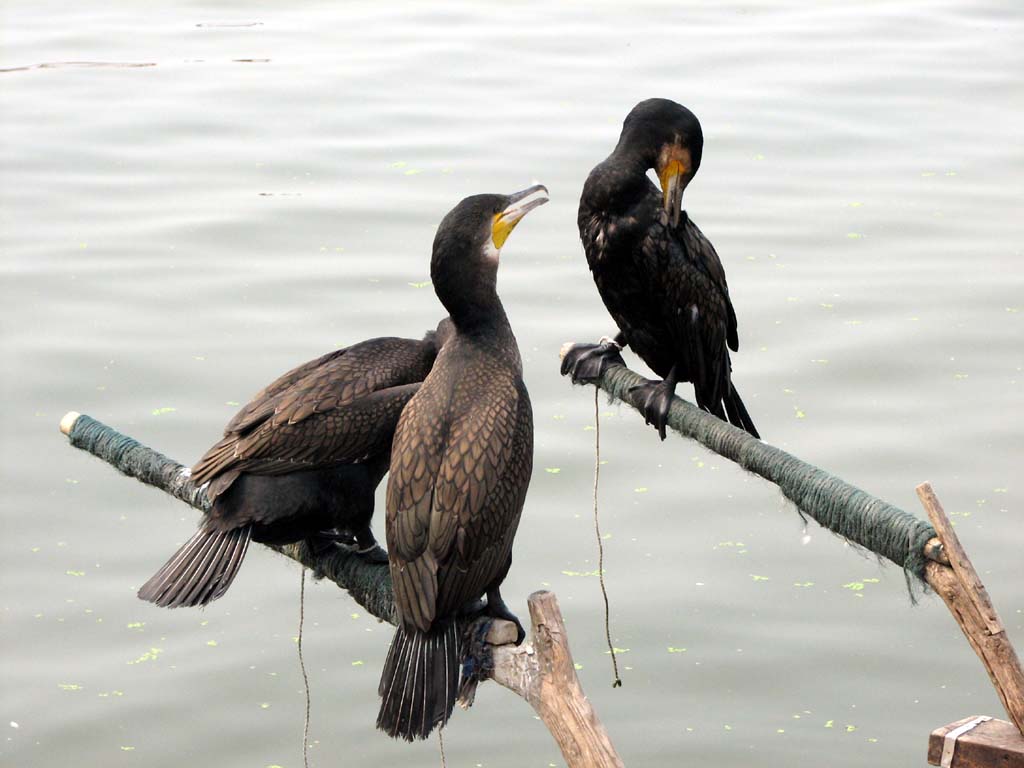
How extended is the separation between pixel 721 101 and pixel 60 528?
4.96 metres

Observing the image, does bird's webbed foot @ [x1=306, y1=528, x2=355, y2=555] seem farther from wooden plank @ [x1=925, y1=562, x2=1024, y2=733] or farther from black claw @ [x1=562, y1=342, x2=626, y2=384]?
wooden plank @ [x1=925, y1=562, x2=1024, y2=733]

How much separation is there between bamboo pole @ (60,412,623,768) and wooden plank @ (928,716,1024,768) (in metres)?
0.57

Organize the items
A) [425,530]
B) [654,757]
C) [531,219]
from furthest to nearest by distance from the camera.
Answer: [531,219] < [654,757] < [425,530]

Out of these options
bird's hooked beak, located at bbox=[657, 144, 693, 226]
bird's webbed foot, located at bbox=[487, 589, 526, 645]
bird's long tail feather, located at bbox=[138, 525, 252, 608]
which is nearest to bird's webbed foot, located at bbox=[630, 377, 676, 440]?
bird's hooked beak, located at bbox=[657, 144, 693, 226]

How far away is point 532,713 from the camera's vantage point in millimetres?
4930

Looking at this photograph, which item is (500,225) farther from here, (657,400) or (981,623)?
(981,623)

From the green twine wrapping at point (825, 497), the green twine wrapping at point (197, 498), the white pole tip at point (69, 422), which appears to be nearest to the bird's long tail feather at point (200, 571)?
the green twine wrapping at point (197, 498)

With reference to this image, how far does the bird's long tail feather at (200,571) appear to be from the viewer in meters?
3.37

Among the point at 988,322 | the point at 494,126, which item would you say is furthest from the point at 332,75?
the point at 988,322

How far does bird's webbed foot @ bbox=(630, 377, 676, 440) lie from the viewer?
4133 millimetres

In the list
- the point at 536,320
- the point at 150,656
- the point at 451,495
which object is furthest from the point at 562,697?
the point at 536,320

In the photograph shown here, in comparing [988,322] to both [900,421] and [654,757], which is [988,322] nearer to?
[900,421]

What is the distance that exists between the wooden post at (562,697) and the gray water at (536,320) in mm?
940

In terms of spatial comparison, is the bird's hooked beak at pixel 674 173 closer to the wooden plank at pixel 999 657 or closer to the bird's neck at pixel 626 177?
the bird's neck at pixel 626 177
